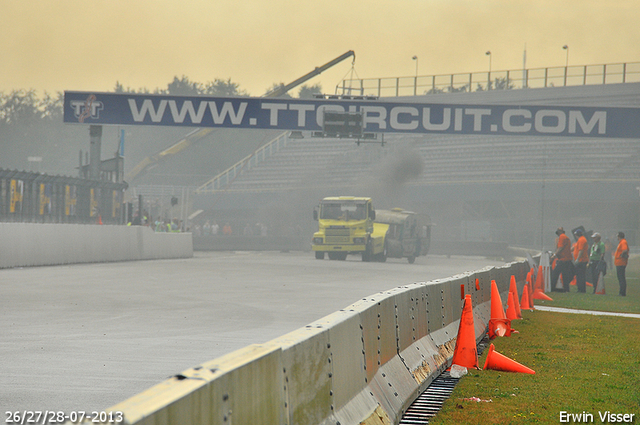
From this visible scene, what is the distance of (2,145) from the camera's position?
126m

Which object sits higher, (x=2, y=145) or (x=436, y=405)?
(x=2, y=145)

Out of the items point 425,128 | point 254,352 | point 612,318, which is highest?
point 425,128

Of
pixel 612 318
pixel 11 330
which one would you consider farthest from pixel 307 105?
pixel 11 330

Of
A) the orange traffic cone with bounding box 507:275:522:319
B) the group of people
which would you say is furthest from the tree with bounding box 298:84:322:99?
the orange traffic cone with bounding box 507:275:522:319

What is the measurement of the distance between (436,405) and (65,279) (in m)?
13.3

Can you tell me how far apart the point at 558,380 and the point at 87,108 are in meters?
27.8

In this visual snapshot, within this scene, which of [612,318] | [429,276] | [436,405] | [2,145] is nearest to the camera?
[436,405]

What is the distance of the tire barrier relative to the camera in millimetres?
3039

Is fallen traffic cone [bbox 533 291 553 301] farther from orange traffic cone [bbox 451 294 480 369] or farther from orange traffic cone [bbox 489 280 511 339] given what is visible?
orange traffic cone [bbox 451 294 480 369]

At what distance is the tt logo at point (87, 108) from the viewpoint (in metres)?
33.4

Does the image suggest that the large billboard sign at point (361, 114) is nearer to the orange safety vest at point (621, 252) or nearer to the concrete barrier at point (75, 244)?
the concrete barrier at point (75, 244)

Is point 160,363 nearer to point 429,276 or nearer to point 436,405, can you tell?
point 436,405

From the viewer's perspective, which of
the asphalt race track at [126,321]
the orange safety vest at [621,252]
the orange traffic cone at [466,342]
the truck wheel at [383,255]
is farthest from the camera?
the truck wheel at [383,255]

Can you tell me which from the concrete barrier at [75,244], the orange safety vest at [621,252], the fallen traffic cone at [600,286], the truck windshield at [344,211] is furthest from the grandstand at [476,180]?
the orange safety vest at [621,252]
